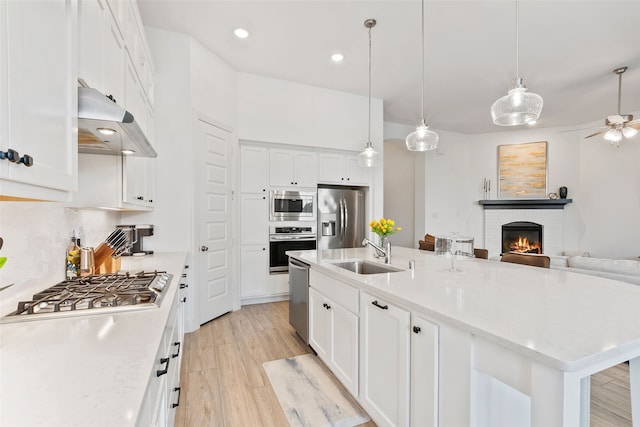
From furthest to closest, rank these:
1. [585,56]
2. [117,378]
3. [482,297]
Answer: [585,56] → [482,297] → [117,378]

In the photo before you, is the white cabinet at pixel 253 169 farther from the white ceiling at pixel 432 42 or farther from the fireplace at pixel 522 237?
the fireplace at pixel 522 237

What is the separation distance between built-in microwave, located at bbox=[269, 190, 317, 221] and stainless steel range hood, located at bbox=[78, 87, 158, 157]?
247cm

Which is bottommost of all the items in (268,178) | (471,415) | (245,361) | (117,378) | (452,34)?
(245,361)

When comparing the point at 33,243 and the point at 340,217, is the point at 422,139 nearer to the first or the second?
the point at 340,217

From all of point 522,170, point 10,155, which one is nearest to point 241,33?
point 10,155

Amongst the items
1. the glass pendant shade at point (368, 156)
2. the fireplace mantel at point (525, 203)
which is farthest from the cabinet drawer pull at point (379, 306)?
the fireplace mantel at point (525, 203)

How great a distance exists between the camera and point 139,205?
2.32 m

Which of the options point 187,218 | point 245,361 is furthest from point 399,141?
point 245,361

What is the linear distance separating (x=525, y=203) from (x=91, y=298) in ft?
25.4

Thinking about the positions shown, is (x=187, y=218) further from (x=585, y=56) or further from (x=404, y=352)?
(x=585, y=56)

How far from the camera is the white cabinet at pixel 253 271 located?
4051 millimetres

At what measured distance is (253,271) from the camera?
4.10m

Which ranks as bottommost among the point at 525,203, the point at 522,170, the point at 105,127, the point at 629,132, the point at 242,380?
the point at 242,380

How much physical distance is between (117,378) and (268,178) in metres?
A: 3.63
